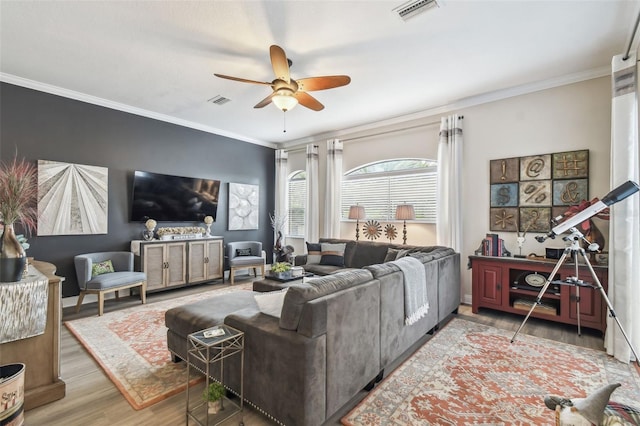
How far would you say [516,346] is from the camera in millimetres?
3010

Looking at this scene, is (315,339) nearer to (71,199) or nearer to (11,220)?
(11,220)

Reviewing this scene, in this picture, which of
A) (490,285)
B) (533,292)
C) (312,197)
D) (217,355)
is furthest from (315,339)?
(312,197)

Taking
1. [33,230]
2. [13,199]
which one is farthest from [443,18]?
[33,230]

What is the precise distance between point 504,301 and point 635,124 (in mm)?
2321

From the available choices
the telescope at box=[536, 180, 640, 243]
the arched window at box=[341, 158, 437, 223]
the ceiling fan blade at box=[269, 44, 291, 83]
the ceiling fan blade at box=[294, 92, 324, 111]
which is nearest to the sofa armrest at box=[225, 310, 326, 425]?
the ceiling fan blade at box=[269, 44, 291, 83]

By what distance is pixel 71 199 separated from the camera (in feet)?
13.8

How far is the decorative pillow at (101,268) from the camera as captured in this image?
4.13m

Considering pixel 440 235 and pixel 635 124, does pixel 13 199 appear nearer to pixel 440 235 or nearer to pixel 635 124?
pixel 440 235

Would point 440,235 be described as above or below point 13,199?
below

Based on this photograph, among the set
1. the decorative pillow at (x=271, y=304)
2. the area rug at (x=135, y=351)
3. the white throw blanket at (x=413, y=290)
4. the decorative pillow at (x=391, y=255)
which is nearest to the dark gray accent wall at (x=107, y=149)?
the area rug at (x=135, y=351)

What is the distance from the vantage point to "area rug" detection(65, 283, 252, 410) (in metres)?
2.23

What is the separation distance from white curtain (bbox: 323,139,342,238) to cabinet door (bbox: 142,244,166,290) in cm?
305

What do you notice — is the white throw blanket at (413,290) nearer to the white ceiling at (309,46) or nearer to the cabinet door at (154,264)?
the white ceiling at (309,46)

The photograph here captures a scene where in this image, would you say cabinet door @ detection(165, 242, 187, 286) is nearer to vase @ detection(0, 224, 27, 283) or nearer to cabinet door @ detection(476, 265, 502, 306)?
vase @ detection(0, 224, 27, 283)
